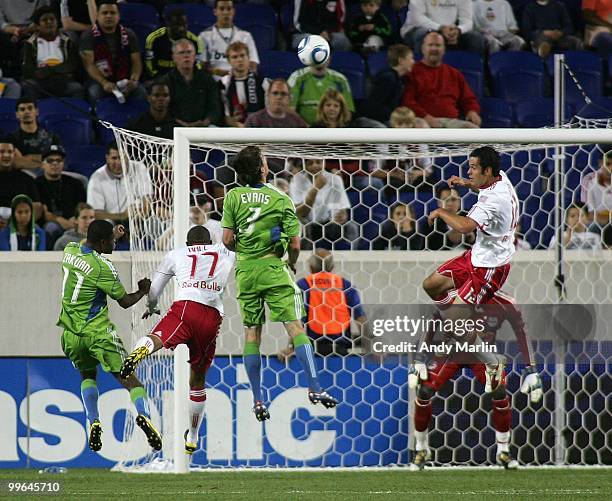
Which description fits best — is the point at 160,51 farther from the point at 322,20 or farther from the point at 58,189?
the point at 58,189

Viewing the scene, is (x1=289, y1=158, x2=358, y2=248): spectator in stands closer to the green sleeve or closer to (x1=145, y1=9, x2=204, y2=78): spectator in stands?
the green sleeve

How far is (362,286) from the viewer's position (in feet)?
33.3

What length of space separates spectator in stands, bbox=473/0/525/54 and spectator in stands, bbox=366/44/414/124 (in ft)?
4.82

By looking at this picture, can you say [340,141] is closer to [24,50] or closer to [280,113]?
[280,113]

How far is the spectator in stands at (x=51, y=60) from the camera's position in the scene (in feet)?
42.4

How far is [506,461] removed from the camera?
29.8ft

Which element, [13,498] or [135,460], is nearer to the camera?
[13,498]

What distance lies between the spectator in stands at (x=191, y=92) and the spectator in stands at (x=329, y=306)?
3.09 m

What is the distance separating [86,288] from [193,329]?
1061 mm

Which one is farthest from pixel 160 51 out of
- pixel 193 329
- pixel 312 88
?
pixel 193 329

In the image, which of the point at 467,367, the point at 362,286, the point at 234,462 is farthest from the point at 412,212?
the point at 234,462

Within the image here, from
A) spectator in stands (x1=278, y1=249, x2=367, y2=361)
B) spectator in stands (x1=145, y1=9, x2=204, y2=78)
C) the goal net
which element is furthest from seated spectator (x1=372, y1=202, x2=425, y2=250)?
spectator in stands (x1=145, y1=9, x2=204, y2=78)

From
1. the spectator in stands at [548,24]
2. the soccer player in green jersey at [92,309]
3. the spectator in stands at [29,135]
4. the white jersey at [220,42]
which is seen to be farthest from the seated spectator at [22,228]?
the spectator in stands at [548,24]

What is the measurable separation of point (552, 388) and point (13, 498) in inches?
171
